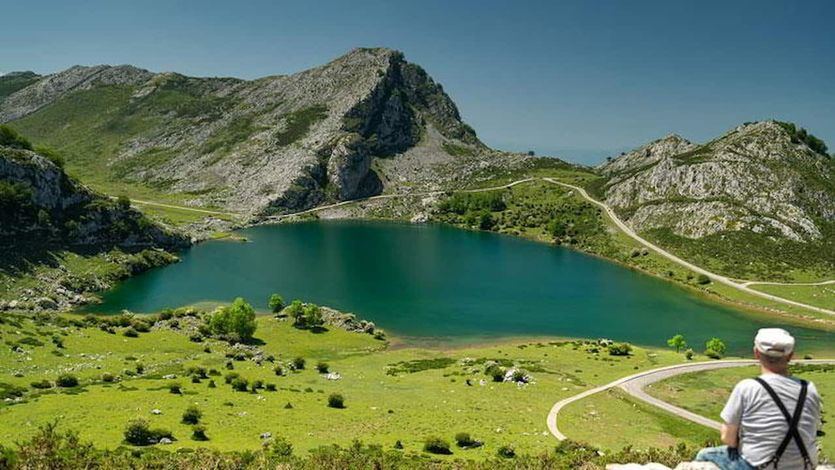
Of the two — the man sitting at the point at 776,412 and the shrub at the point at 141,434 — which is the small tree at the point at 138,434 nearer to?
the shrub at the point at 141,434

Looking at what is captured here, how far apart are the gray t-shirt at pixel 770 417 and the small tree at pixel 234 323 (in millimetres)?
93133

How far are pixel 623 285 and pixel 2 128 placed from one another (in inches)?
7036

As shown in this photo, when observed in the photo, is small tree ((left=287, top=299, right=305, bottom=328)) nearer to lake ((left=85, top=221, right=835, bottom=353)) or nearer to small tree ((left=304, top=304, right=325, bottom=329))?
small tree ((left=304, top=304, right=325, bottom=329))

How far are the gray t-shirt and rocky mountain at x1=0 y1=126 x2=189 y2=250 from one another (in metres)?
150

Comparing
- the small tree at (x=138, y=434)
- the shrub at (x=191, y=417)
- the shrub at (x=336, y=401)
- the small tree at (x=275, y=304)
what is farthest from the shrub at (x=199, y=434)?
the small tree at (x=275, y=304)

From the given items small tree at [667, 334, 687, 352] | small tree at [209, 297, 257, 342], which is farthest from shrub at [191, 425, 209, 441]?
small tree at [667, 334, 687, 352]

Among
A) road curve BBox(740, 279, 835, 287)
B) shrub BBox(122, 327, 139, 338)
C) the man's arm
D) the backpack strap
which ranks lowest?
shrub BBox(122, 327, 139, 338)

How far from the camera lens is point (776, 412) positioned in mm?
11008

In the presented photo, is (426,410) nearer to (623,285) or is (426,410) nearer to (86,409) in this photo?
(86,409)

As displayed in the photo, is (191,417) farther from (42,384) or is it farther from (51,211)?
(51,211)

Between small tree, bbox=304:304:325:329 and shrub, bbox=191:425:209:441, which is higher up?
shrub, bbox=191:425:209:441

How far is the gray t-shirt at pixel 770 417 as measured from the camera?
11.0 metres

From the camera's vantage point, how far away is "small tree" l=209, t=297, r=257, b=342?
3824 inches

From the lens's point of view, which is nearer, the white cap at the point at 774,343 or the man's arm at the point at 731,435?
the white cap at the point at 774,343
